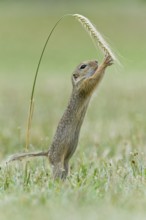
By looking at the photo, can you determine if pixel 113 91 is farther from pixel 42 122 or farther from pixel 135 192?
pixel 135 192

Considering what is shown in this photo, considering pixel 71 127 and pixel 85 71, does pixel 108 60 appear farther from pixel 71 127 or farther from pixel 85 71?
pixel 71 127

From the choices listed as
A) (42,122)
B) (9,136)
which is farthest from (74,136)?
(42,122)

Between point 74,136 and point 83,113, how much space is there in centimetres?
17

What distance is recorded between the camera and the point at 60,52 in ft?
87.6

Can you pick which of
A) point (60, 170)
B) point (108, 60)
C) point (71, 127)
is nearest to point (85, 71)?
point (108, 60)

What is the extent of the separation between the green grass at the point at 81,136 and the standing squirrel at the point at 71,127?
0.09 m

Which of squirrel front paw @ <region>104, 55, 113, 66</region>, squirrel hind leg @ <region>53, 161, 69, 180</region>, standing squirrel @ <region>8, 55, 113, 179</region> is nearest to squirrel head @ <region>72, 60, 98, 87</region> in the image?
standing squirrel @ <region>8, 55, 113, 179</region>

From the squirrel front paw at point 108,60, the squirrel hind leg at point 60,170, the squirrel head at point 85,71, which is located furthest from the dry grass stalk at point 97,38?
the squirrel hind leg at point 60,170

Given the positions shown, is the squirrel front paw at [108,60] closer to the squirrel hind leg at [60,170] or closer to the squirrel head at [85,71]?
the squirrel head at [85,71]

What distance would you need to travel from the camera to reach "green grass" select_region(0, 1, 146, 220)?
3.52m

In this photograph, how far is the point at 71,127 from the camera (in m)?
4.78

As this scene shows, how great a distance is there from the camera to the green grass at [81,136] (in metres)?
3.52

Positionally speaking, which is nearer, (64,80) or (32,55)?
(64,80)

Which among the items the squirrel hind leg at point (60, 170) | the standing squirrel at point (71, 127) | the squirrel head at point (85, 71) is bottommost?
the squirrel hind leg at point (60, 170)
